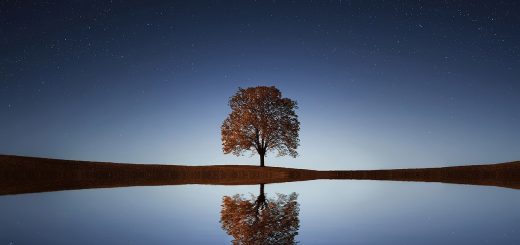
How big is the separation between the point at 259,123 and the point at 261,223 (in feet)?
145

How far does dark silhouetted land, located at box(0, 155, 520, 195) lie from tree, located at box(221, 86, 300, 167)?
3.50 m

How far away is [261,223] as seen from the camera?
398 inches

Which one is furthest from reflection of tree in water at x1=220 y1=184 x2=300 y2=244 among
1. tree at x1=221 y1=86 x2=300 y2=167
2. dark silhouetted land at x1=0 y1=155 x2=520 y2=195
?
tree at x1=221 y1=86 x2=300 y2=167

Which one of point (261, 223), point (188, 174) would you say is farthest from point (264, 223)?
A: point (188, 174)

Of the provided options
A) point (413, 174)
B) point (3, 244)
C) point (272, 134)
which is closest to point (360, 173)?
point (413, 174)

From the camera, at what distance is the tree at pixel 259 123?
54344mm

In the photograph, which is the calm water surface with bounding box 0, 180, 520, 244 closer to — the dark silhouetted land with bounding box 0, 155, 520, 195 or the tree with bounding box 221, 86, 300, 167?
the dark silhouetted land with bounding box 0, 155, 520, 195

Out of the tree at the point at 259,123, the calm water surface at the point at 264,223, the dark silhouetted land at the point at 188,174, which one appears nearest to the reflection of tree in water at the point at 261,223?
the calm water surface at the point at 264,223

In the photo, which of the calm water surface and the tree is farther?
the tree

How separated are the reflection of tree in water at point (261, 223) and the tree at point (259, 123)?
132 ft

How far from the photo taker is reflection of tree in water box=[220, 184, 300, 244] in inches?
321

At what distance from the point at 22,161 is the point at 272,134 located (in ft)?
84.2

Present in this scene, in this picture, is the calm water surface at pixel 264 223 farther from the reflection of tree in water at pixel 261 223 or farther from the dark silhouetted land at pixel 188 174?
the dark silhouetted land at pixel 188 174

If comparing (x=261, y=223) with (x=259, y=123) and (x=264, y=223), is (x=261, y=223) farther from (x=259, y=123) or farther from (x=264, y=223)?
(x=259, y=123)
